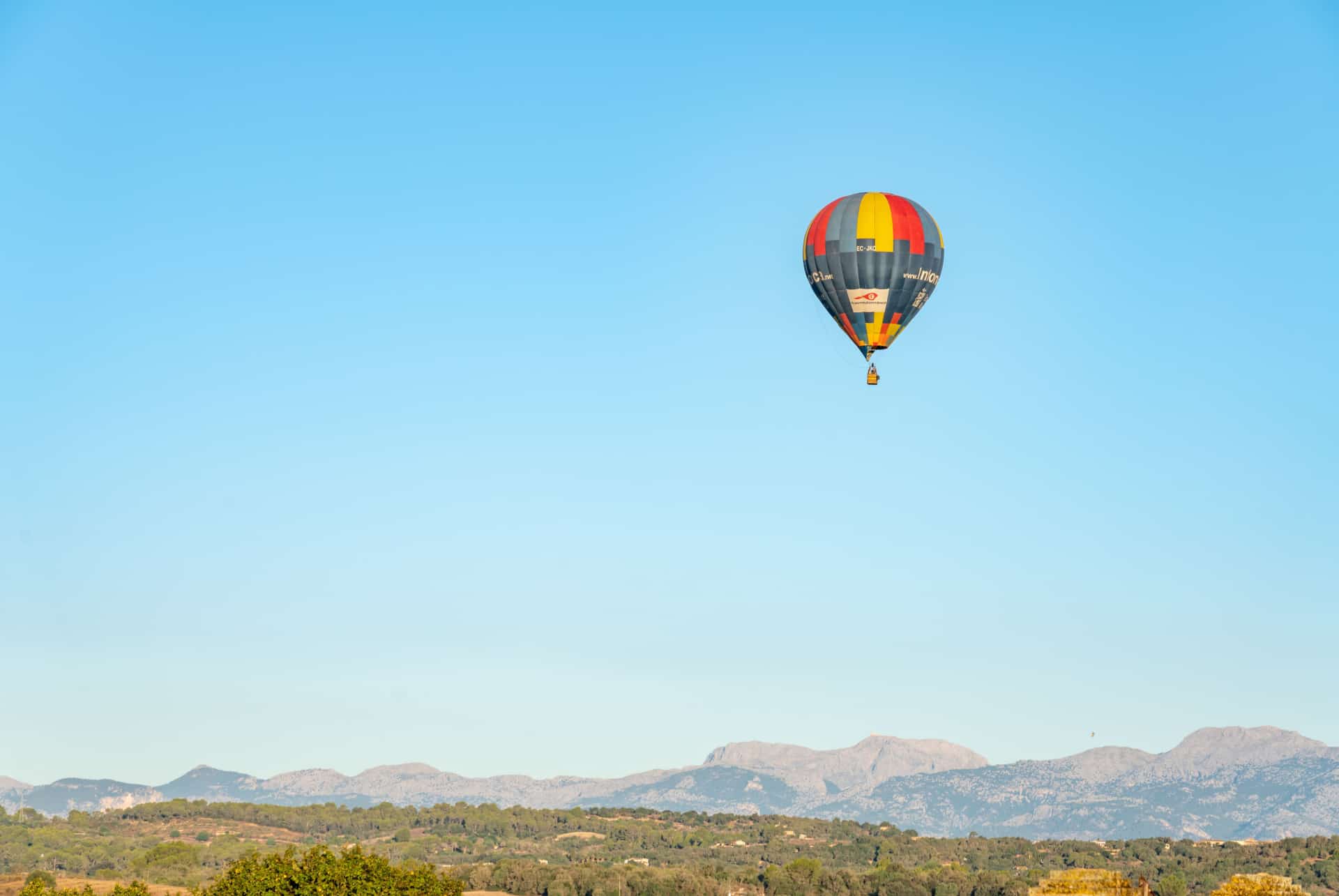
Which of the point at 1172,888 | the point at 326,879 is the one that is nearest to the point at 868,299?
the point at 326,879

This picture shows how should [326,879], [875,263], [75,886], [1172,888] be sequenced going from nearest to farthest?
[326,879]
[875,263]
[75,886]
[1172,888]

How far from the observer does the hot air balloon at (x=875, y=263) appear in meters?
125

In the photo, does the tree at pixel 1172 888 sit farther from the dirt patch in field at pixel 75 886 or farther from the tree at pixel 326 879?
the tree at pixel 326 879

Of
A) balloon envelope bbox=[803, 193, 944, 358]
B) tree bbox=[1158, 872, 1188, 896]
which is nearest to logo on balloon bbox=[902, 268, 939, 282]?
balloon envelope bbox=[803, 193, 944, 358]

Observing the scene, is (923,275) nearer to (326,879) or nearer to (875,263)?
(875,263)

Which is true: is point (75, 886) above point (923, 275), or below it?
below

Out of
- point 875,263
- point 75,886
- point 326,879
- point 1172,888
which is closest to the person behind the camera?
point 326,879

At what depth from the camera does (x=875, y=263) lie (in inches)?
4924

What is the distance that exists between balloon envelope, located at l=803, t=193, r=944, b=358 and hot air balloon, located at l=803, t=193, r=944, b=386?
0.05m

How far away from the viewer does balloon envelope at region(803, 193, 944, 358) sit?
125 metres

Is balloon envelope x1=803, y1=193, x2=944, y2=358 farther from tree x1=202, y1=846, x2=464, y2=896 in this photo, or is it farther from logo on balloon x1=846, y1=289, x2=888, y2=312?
tree x1=202, y1=846, x2=464, y2=896

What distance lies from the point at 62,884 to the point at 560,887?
182 ft

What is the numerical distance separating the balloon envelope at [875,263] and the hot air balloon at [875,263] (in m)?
0.05

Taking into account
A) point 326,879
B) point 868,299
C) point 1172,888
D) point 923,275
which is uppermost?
point 923,275
